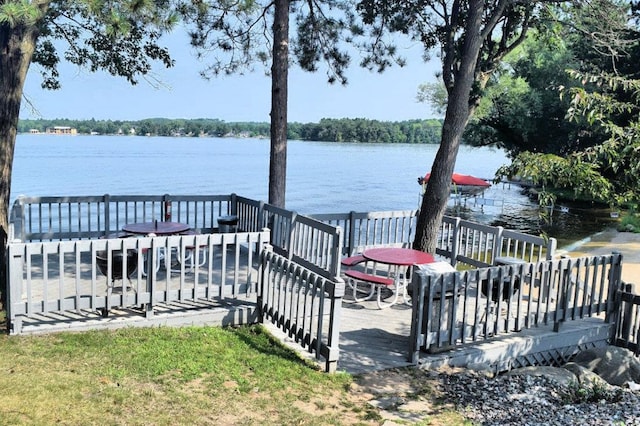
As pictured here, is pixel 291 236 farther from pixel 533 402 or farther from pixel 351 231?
pixel 533 402

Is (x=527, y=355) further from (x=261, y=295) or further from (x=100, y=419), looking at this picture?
(x=100, y=419)

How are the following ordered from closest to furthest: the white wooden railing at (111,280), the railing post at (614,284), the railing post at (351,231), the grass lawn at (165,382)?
1. the grass lawn at (165,382)
2. the white wooden railing at (111,280)
3. the railing post at (614,284)
4. the railing post at (351,231)

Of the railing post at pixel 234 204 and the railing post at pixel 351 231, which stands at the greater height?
the railing post at pixel 234 204

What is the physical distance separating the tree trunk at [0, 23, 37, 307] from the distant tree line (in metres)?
72.8

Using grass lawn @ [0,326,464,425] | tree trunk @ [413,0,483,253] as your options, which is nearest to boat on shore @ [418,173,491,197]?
tree trunk @ [413,0,483,253]

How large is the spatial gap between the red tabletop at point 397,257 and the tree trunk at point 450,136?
164 cm

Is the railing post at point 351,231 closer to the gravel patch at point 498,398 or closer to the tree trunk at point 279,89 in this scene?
the tree trunk at point 279,89

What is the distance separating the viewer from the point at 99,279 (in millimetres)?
7320

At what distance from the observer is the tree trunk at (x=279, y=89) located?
33.1ft

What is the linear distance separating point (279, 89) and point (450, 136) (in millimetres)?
3141

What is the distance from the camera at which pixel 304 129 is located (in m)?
→ 97.9

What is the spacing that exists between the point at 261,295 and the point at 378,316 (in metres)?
1.60

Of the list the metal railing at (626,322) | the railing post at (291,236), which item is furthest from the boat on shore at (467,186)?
the metal railing at (626,322)

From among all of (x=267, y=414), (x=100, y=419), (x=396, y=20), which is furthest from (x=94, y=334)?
(x=396, y=20)
